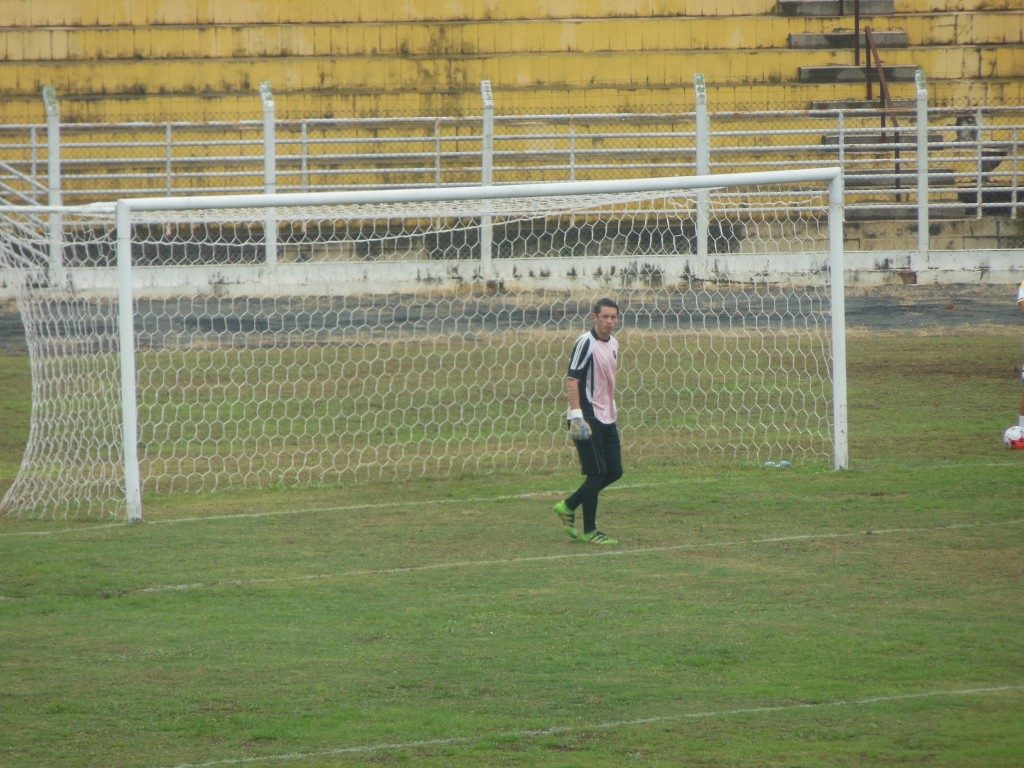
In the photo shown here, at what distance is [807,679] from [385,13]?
61.2ft

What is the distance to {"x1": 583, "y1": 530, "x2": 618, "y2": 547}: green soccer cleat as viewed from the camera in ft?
29.5

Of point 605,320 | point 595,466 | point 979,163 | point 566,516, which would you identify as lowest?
point 566,516

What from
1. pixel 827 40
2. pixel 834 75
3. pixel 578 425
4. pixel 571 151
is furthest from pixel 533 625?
pixel 827 40

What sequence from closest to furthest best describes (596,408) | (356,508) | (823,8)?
1. (596,408)
2. (356,508)
3. (823,8)

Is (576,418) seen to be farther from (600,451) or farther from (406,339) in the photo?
(406,339)

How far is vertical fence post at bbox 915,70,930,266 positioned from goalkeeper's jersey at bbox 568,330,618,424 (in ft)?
38.0

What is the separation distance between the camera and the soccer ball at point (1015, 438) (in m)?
11.6

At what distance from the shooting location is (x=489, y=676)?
20.8ft

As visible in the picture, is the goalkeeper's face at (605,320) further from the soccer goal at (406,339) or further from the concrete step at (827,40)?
the concrete step at (827,40)

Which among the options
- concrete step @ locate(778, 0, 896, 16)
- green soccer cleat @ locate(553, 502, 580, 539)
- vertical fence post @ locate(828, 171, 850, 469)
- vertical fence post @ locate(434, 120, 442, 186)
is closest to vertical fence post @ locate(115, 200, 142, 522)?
green soccer cleat @ locate(553, 502, 580, 539)

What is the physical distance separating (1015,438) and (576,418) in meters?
4.59

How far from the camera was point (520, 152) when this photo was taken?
20.4m

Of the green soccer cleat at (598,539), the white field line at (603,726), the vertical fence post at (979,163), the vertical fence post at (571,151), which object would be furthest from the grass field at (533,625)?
the vertical fence post at (571,151)

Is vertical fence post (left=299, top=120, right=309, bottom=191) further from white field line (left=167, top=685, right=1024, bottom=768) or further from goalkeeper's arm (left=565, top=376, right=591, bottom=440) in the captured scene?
white field line (left=167, top=685, right=1024, bottom=768)
